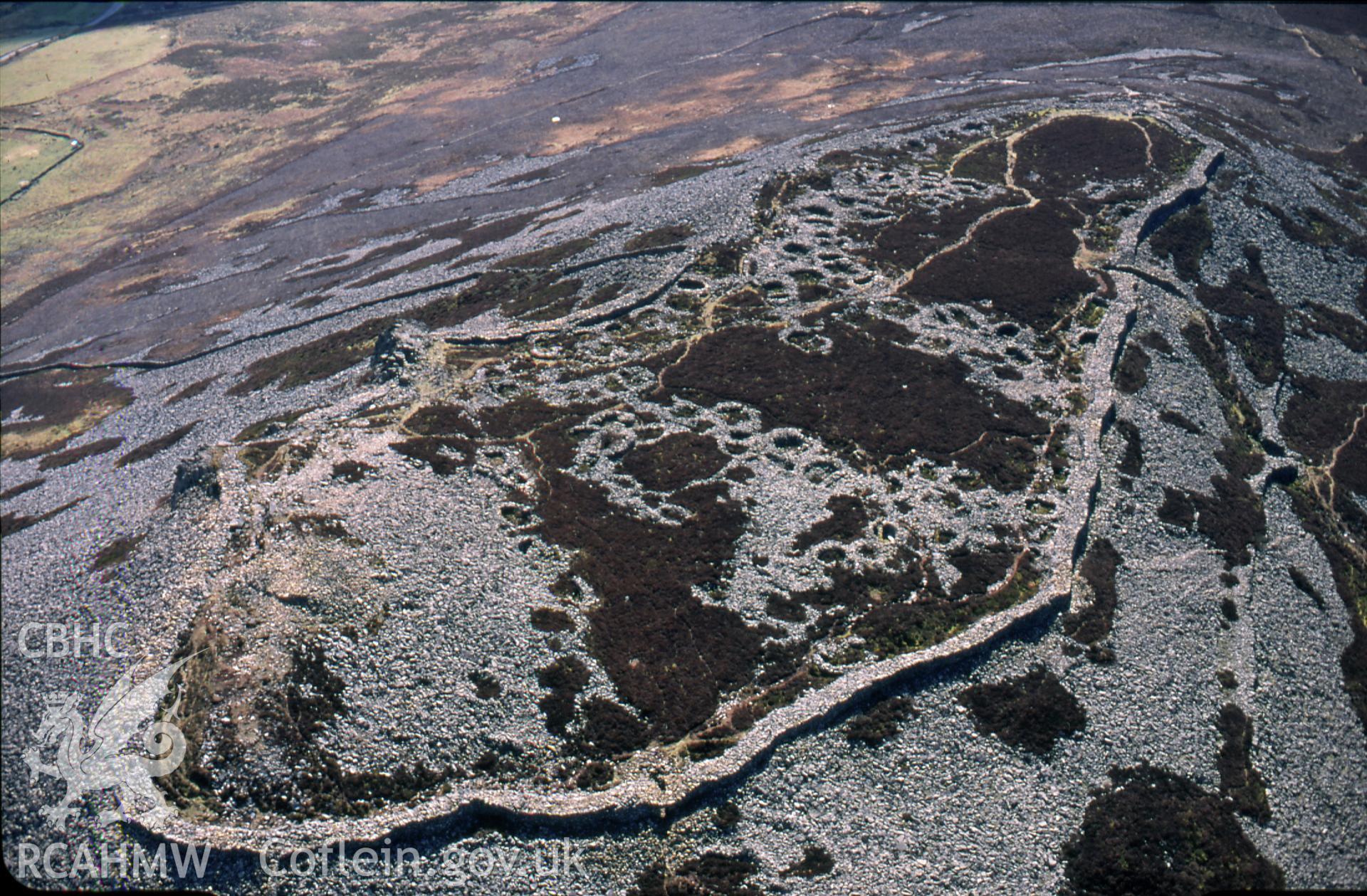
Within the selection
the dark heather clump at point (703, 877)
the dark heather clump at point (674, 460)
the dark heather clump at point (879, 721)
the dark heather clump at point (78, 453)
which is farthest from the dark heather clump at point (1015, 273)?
the dark heather clump at point (78, 453)

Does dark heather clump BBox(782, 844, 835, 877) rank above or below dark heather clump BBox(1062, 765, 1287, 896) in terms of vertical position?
A: above

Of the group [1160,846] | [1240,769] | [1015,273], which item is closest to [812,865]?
[1160,846]

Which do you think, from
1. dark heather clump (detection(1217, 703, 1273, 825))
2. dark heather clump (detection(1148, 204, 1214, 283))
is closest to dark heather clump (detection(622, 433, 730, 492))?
dark heather clump (detection(1217, 703, 1273, 825))

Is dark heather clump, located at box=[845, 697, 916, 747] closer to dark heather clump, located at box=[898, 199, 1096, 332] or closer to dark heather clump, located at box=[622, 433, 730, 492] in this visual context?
dark heather clump, located at box=[622, 433, 730, 492]

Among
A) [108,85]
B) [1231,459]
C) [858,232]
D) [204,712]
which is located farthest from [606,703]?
[108,85]

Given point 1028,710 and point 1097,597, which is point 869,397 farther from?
point 1028,710

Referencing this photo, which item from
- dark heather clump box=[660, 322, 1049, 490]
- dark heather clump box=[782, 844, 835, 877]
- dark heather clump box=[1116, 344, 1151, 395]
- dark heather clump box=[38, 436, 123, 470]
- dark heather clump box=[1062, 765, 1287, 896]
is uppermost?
dark heather clump box=[660, 322, 1049, 490]

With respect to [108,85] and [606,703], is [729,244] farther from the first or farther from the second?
[108,85]
